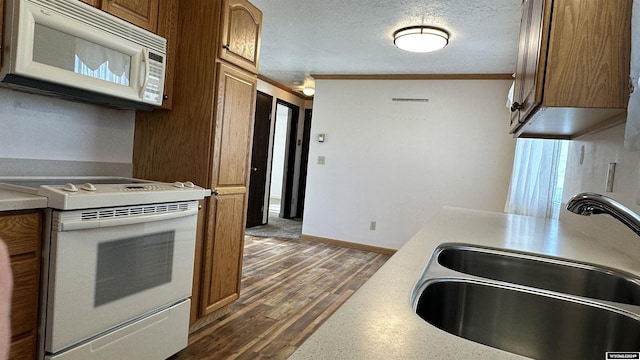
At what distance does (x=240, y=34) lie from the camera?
2.40m

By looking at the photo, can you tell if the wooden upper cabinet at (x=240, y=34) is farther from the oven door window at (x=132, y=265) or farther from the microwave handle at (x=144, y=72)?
the oven door window at (x=132, y=265)

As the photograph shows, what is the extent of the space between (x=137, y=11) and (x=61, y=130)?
0.73 meters

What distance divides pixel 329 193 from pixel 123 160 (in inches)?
117

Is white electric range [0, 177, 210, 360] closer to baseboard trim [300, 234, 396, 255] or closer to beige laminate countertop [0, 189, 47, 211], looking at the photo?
beige laminate countertop [0, 189, 47, 211]

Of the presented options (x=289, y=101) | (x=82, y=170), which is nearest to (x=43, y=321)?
(x=82, y=170)

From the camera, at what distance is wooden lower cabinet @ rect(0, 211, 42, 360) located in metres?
1.33

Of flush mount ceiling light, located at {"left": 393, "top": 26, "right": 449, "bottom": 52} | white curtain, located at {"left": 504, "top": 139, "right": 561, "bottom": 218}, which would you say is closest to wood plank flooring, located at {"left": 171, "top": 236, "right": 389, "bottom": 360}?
white curtain, located at {"left": 504, "top": 139, "right": 561, "bottom": 218}

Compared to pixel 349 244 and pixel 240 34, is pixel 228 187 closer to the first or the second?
pixel 240 34

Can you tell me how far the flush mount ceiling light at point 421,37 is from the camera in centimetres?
302

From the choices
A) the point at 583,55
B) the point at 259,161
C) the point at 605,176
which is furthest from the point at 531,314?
the point at 259,161

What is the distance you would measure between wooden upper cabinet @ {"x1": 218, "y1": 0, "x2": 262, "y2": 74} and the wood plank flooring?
164cm

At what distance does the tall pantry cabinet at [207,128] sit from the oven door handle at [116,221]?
0.35 metres

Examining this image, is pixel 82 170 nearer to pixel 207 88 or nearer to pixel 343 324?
pixel 207 88

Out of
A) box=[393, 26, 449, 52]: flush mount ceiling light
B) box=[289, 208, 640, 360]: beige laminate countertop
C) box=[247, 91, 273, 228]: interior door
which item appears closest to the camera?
box=[289, 208, 640, 360]: beige laminate countertop
